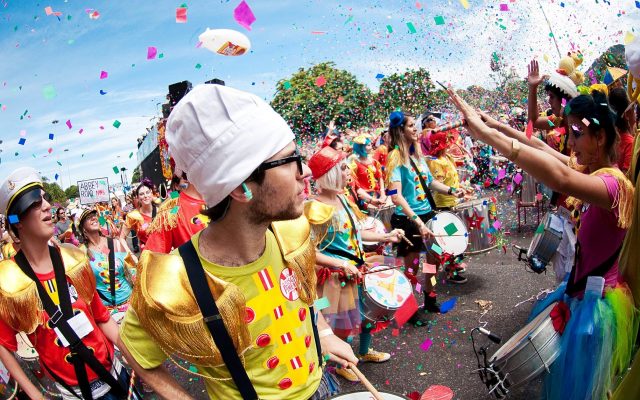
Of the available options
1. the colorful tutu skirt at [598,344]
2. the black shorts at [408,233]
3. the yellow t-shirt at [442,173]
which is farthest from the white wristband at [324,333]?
the yellow t-shirt at [442,173]

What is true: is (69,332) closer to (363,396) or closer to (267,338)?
(267,338)

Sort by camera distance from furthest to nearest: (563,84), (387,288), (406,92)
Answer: (406,92)
(563,84)
(387,288)

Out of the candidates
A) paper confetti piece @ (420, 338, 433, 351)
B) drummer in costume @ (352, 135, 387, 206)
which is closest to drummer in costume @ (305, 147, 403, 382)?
paper confetti piece @ (420, 338, 433, 351)

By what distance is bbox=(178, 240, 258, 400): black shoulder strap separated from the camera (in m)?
1.48

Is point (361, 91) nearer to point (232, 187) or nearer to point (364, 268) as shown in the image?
point (364, 268)

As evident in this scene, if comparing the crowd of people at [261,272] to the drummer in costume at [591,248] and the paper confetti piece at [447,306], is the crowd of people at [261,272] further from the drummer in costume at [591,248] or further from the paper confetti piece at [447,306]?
the paper confetti piece at [447,306]

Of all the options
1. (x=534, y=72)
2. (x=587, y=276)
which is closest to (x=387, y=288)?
(x=587, y=276)

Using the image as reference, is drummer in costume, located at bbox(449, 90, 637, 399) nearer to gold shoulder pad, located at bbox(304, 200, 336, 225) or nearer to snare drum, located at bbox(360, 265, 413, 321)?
snare drum, located at bbox(360, 265, 413, 321)

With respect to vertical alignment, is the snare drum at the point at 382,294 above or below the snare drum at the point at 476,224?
above

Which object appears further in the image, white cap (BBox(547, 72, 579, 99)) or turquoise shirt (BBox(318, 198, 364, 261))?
white cap (BBox(547, 72, 579, 99))

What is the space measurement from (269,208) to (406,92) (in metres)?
32.2

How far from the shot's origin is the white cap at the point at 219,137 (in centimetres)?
149

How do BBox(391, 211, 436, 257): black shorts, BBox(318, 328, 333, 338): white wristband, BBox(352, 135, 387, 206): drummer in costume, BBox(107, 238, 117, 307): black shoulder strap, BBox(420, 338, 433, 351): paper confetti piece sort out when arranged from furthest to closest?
BBox(352, 135, 387, 206): drummer in costume < BBox(391, 211, 436, 257): black shorts < BBox(107, 238, 117, 307): black shoulder strap < BBox(420, 338, 433, 351): paper confetti piece < BBox(318, 328, 333, 338): white wristband

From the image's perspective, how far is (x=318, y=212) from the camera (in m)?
3.70
